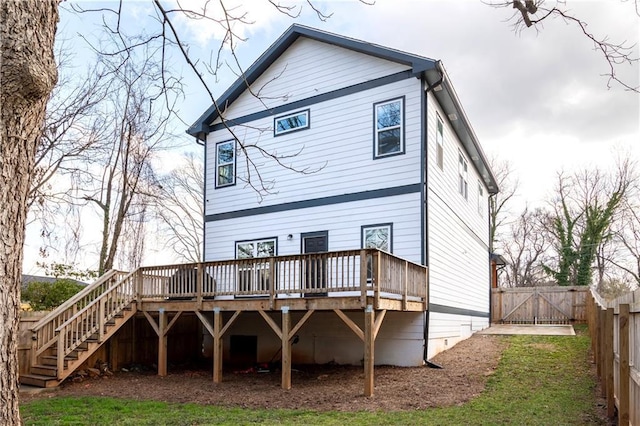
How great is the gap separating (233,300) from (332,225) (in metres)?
3.25

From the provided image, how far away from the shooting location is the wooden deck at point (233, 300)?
9.44 metres

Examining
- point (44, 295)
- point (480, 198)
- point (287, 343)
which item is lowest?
point (287, 343)

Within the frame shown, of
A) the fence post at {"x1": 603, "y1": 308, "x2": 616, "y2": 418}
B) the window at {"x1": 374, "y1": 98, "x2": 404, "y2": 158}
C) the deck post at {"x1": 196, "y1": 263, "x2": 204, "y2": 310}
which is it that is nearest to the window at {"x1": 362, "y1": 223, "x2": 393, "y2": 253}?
the window at {"x1": 374, "y1": 98, "x2": 404, "y2": 158}

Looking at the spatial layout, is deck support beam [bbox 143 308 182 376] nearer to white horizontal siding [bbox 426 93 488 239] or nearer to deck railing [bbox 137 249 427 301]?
deck railing [bbox 137 249 427 301]

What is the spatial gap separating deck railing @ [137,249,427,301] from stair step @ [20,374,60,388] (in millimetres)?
2681

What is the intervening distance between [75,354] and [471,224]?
41.5 feet

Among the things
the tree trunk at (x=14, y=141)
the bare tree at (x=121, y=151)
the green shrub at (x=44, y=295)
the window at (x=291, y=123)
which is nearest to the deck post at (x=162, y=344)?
the green shrub at (x=44, y=295)

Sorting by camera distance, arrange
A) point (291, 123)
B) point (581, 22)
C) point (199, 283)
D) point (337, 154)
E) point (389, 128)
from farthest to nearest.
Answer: point (291, 123) → point (337, 154) → point (389, 128) → point (199, 283) → point (581, 22)

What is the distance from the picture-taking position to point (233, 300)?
36.4 feet

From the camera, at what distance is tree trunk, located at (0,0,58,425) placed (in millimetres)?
2908

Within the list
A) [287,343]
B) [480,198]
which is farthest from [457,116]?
[287,343]

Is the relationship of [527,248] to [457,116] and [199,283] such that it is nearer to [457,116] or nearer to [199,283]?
[457,116]

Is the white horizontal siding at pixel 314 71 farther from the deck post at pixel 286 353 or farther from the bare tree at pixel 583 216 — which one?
the bare tree at pixel 583 216

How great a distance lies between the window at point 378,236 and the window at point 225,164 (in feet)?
15.5
